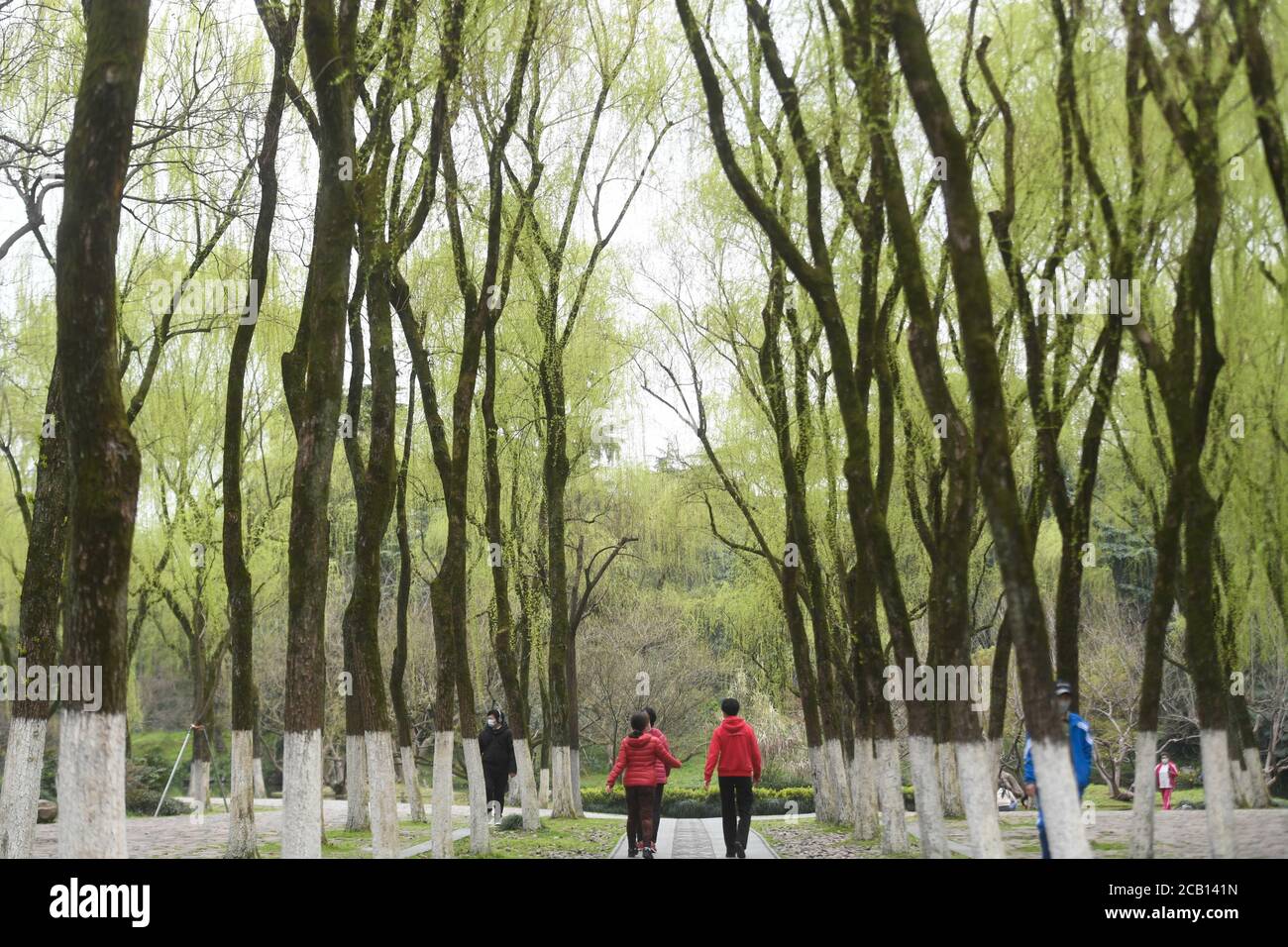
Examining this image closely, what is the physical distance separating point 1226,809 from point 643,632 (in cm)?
2788

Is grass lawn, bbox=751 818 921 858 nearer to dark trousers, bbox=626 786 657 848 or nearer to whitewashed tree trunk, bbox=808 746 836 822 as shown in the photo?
whitewashed tree trunk, bbox=808 746 836 822

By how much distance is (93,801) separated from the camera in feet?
25.2

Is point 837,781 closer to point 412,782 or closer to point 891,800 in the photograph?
point 891,800

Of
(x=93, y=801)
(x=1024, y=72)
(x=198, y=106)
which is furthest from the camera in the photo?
(x=1024, y=72)

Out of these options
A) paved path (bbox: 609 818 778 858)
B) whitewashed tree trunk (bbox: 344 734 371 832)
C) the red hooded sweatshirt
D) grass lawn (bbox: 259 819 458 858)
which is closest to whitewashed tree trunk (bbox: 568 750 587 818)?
paved path (bbox: 609 818 778 858)

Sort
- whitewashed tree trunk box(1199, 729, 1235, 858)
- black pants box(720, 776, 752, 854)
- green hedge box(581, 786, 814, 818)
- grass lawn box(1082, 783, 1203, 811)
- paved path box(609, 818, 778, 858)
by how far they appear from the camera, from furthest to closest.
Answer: green hedge box(581, 786, 814, 818), grass lawn box(1082, 783, 1203, 811), paved path box(609, 818, 778, 858), black pants box(720, 776, 752, 854), whitewashed tree trunk box(1199, 729, 1235, 858)

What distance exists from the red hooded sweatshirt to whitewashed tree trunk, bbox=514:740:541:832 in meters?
7.49

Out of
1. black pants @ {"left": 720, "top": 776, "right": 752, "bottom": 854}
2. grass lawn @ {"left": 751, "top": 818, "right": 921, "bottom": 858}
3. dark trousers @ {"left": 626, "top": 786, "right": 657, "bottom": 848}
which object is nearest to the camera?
dark trousers @ {"left": 626, "top": 786, "right": 657, "bottom": 848}

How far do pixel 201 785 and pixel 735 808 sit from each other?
1823 cm

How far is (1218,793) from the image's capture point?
1086 centimetres

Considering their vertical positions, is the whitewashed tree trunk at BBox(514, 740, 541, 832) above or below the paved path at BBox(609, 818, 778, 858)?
above

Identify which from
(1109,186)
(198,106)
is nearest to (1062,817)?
(1109,186)

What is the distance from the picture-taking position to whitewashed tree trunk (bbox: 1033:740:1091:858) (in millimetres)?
8719
